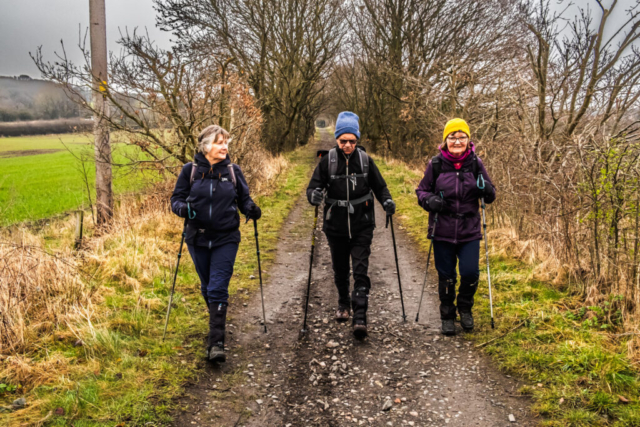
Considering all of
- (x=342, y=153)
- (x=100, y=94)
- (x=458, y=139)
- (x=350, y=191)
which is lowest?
(x=350, y=191)

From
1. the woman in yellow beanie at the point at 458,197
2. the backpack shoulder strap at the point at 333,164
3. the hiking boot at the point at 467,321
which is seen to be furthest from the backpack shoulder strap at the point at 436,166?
the hiking boot at the point at 467,321

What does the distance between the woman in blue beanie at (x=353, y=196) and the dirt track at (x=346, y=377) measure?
502 millimetres

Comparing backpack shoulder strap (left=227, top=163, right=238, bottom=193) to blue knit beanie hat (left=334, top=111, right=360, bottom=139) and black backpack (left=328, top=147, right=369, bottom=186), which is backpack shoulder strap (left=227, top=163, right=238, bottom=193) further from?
blue knit beanie hat (left=334, top=111, right=360, bottom=139)

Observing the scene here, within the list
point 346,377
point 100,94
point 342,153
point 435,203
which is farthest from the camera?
point 100,94

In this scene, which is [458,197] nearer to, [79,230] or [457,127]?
[457,127]

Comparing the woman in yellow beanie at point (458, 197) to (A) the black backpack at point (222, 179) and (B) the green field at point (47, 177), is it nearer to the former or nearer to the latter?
(A) the black backpack at point (222, 179)

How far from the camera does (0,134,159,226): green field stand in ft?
29.9

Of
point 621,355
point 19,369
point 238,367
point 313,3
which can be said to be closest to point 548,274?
point 621,355

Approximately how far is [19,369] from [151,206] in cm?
621

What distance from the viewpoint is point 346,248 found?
16.5ft

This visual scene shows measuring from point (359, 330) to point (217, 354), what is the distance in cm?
151

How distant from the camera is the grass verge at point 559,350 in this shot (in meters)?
3.32

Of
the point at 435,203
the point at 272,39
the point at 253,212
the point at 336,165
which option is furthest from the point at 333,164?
the point at 272,39

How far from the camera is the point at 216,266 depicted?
4.31 meters
